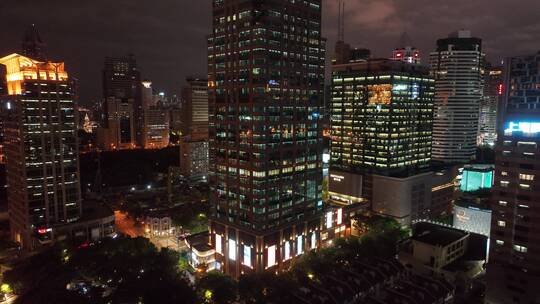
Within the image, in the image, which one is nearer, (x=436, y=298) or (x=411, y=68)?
(x=436, y=298)

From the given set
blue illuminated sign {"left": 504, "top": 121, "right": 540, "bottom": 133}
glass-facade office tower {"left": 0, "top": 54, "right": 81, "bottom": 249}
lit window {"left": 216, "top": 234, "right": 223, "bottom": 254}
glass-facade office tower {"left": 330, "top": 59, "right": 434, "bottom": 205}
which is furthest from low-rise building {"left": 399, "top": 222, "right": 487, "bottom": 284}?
glass-facade office tower {"left": 0, "top": 54, "right": 81, "bottom": 249}

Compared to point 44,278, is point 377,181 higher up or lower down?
higher up

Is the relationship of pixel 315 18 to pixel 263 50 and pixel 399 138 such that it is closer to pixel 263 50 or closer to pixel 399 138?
pixel 263 50

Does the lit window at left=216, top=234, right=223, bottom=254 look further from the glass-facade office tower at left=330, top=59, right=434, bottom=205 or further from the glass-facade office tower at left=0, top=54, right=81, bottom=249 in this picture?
the glass-facade office tower at left=330, top=59, right=434, bottom=205

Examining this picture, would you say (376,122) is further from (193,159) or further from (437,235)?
(193,159)

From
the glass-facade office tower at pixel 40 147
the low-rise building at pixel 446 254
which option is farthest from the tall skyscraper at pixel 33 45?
the low-rise building at pixel 446 254

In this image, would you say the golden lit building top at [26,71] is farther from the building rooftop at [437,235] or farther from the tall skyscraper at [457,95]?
the tall skyscraper at [457,95]

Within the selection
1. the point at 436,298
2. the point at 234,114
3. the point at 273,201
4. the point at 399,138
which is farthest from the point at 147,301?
the point at 399,138
